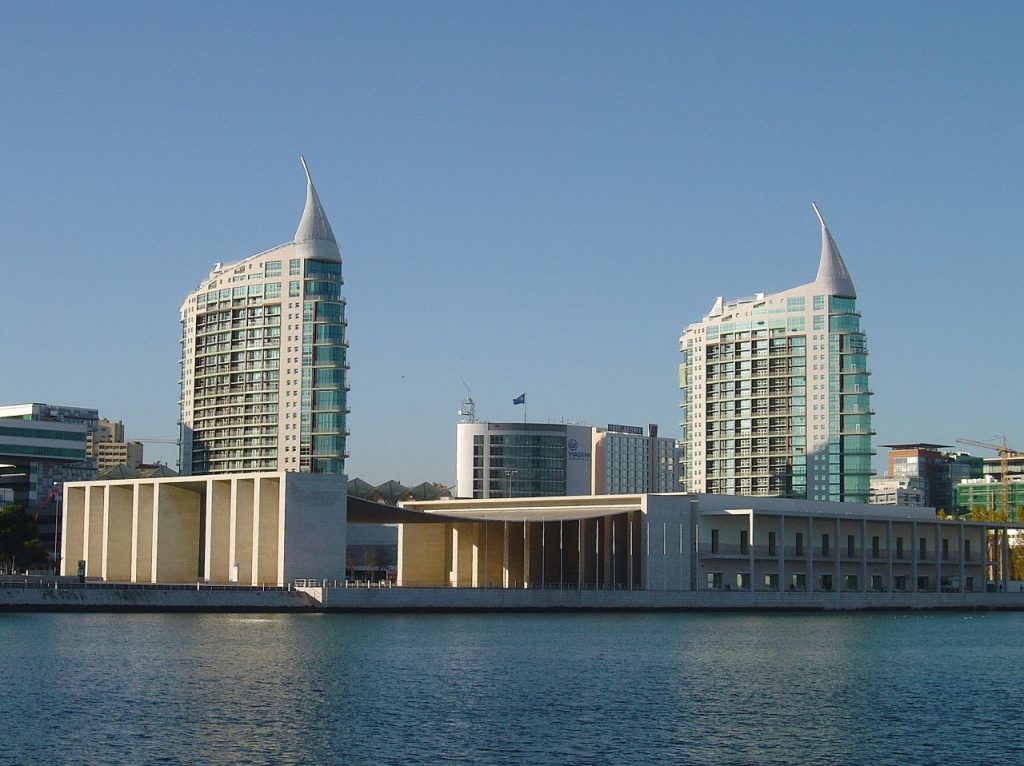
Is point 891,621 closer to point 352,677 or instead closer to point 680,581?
point 680,581

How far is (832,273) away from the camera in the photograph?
602ft

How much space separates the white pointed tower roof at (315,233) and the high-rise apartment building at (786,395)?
152 ft

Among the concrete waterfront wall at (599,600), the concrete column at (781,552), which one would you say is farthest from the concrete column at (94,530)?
the concrete column at (781,552)

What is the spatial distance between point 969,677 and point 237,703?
109ft

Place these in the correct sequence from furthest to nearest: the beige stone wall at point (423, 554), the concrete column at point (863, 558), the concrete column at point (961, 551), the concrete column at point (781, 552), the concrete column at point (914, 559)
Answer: the concrete column at point (961, 551) → the concrete column at point (914, 559) → the beige stone wall at point (423, 554) → the concrete column at point (863, 558) → the concrete column at point (781, 552)

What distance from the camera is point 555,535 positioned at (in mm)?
126375

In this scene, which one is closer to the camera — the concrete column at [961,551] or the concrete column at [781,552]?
the concrete column at [781,552]

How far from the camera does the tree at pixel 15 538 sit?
13525 cm

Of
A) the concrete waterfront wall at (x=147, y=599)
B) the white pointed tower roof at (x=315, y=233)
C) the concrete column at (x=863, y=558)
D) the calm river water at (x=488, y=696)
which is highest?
the white pointed tower roof at (x=315, y=233)

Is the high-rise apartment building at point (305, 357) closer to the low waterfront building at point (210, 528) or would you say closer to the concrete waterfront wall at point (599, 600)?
the low waterfront building at point (210, 528)

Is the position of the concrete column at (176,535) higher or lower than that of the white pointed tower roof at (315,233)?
lower

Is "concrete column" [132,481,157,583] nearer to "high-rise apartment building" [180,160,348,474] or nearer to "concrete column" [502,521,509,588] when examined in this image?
"concrete column" [502,521,509,588]

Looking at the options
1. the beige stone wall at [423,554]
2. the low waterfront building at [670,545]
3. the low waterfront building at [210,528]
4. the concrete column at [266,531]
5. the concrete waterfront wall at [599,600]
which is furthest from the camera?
the beige stone wall at [423,554]

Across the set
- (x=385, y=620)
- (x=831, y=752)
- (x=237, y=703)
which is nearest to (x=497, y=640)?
(x=385, y=620)
